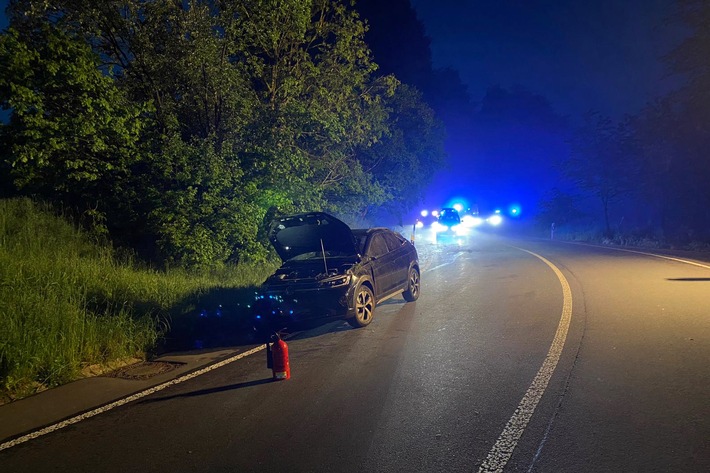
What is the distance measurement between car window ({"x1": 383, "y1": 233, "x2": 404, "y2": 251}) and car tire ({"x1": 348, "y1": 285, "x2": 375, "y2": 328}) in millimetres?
1703

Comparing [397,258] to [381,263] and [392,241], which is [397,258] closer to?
[392,241]

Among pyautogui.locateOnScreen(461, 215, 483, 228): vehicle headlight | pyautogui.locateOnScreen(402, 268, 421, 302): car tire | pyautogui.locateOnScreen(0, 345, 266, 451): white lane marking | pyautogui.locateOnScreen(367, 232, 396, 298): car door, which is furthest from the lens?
pyautogui.locateOnScreen(461, 215, 483, 228): vehicle headlight

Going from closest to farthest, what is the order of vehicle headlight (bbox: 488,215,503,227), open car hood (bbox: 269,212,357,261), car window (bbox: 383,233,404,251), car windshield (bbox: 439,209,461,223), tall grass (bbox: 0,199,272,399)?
tall grass (bbox: 0,199,272,399) < open car hood (bbox: 269,212,357,261) < car window (bbox: 383,233,404,251) < car windshield (bbox: 439,209,461,223) < vehicle headlight (bbox: 488,215,503,227)

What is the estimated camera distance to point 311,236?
29.0 ft

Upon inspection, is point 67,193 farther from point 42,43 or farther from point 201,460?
point 201,460

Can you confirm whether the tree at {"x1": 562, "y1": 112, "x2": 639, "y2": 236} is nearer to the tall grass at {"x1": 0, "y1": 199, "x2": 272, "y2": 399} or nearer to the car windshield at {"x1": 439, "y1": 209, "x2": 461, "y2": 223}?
the car windshield at {"x1": 439, "y1": 209, "x2": 461, "y2": 223}

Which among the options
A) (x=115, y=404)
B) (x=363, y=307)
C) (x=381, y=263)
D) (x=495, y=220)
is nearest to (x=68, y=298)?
(x=115, y=404)

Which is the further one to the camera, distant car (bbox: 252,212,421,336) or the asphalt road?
distant car (bbox: 252,212,421,336)

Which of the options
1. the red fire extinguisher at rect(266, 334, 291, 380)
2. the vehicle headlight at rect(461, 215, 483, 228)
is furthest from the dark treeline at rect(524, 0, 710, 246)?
the red fire extinguisher at rect(266, 334, 291, 380)

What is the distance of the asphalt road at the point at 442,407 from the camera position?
3.50 meters

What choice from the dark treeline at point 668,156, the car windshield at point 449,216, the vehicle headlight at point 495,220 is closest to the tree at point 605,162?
the dark treeline at point 668,156

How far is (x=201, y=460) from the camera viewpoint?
3.61 meters

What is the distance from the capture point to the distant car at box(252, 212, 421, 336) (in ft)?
24.8

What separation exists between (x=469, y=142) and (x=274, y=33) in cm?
6062
